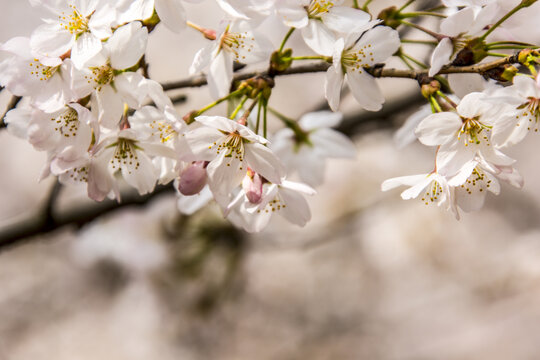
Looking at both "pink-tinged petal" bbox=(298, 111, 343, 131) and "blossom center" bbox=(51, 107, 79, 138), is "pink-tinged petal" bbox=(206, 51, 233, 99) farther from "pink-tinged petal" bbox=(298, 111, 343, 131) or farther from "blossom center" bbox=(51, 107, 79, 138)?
"pink-tinged petal" bbox=(298, 111, 343, 131)

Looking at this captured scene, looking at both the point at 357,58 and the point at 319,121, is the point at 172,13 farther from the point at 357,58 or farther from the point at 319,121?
the point at 319,121

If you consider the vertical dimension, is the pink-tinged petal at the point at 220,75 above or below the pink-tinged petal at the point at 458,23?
Answer: below

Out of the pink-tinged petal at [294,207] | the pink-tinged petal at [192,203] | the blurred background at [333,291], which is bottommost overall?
the blurred background at [333,291]

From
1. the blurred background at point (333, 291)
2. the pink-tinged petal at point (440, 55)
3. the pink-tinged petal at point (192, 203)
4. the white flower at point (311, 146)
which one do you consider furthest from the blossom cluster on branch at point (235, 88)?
the blurred background at point (333, 291)

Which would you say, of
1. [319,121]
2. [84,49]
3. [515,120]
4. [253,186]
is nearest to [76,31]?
[84,49]

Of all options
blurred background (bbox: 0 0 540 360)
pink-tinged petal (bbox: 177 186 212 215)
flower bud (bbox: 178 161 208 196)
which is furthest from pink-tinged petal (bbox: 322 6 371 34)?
blurred background (bbox: 0 0 540 360)

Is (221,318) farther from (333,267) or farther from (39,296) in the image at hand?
(39,296)

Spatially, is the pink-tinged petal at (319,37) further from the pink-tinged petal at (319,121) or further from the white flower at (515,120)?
the pink-tinged petal at (319,121)
